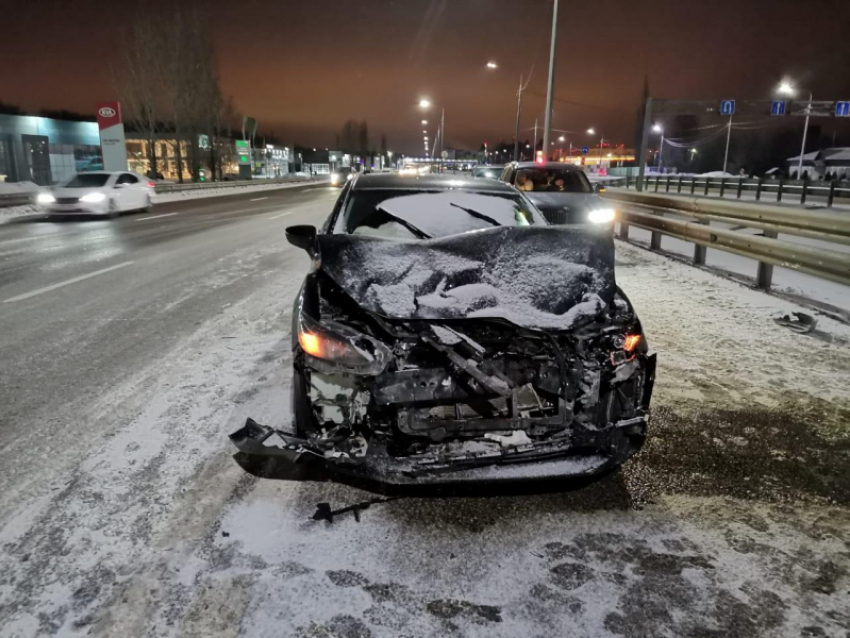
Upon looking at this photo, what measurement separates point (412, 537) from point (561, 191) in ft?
35.8

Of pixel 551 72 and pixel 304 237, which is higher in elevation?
pixel 551 72

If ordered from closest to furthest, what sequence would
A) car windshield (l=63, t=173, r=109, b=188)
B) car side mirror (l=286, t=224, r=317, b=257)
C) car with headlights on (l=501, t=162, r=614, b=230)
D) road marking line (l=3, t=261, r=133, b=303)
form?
car side mirror (l=286, t=224, r=317, b=257)
road marking line (l=3, t=261, r=133, b=303)
car with headlights on (l=501, t=162, r=614, b=230)
car windshield (l=63, t=173, r=109, b=188)

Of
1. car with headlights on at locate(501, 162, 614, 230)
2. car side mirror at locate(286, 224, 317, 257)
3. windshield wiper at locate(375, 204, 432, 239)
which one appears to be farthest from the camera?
car with headlights on at locate(501, 162, 614, 230)

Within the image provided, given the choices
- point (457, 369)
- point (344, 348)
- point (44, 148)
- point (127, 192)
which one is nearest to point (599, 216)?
point (457, 369)

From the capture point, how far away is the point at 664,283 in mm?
9164

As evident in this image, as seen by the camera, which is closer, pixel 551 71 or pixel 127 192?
pixel 127 192

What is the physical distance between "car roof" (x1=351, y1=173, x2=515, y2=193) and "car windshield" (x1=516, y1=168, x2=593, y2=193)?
24.8 ft

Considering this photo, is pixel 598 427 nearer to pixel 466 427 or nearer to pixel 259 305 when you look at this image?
pixel 466 427

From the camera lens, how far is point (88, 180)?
19.5 m

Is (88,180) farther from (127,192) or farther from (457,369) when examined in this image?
(457,369)

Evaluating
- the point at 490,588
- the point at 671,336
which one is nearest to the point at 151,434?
the point at 490,588

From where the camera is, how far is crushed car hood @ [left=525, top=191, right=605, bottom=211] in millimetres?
11398

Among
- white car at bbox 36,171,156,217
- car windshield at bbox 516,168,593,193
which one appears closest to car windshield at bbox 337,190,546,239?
car windshield at bbox 516,168,593,193

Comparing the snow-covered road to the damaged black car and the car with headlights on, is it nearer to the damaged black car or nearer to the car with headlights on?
the damaged black car
